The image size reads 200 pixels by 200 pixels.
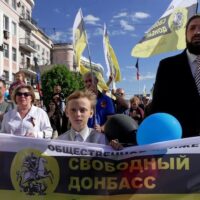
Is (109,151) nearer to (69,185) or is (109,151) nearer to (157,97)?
(69,185)

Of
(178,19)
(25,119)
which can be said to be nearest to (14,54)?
(178,19)

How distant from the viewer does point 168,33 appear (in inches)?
250

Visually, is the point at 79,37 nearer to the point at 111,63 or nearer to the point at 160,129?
the point at 111,63

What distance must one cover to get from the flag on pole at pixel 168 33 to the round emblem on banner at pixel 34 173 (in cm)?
314

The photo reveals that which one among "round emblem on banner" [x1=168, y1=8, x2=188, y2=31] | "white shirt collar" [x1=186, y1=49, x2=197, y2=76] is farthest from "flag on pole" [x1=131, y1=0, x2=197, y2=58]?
"white shirt collar" [x1=186, y1=49, x2=197, y2=76]

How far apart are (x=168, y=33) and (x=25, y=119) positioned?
267 centimetres

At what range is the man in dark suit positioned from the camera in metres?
3.26

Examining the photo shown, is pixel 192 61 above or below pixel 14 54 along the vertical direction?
below

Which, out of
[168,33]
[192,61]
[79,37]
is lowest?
[192,61]

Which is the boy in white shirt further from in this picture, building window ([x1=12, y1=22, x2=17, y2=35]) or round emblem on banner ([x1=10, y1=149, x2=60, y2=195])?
building window ([x1=12, y1=22, x2=17, y2=35])

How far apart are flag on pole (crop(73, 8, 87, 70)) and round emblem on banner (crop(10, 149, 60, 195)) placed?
470 cm

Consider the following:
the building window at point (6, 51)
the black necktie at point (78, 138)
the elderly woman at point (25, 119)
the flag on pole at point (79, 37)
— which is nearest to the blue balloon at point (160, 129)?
the black necktie at point (78, 138)

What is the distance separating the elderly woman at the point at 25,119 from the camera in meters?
4.70

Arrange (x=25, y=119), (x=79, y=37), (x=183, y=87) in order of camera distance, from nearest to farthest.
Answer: (x=183, y=87) < (x=25, y=119) < (x=79, y=37)
